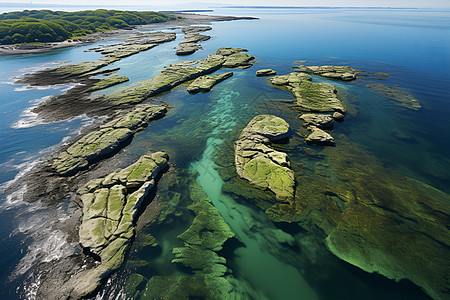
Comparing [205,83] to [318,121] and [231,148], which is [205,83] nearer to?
[231,148]

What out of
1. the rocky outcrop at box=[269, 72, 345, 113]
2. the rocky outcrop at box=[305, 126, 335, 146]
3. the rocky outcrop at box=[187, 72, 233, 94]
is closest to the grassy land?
the rocky outcrop at box=[187, 72, 233, 94]

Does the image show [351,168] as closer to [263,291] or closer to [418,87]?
[263,291]

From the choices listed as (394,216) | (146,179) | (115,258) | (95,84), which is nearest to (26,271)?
(115,258)

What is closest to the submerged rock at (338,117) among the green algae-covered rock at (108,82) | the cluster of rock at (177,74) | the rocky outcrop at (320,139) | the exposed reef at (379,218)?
the rocky outcrop at (320,139)

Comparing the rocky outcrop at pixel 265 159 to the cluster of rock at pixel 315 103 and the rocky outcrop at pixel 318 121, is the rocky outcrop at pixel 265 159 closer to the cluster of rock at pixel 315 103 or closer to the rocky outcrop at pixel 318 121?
the cluster of rock at pixel 315 103

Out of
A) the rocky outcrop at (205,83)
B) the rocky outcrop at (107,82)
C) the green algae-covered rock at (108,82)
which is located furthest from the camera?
the green algae-covered rock at (108,82)

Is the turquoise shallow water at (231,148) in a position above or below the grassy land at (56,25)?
below

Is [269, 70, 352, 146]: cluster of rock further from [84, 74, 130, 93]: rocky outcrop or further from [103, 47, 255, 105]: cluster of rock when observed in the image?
[84, 74, 130, 93]: rocky outcrop
